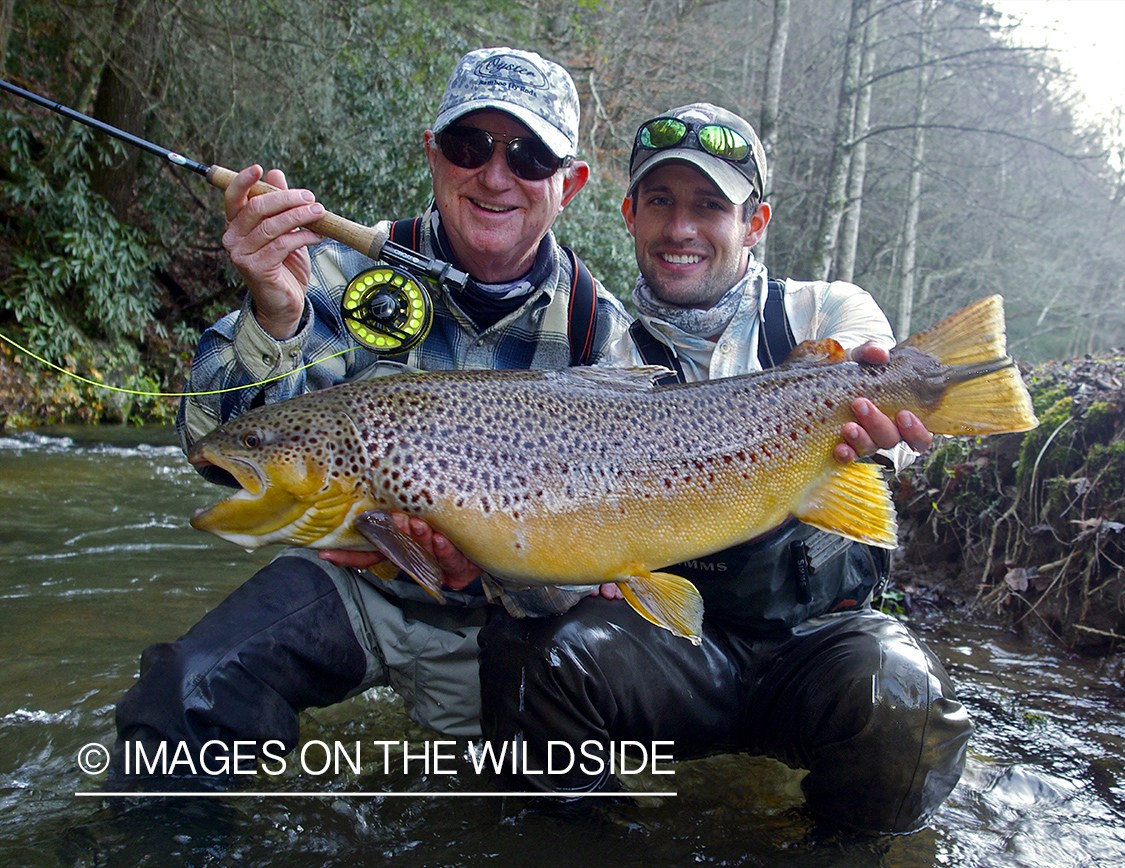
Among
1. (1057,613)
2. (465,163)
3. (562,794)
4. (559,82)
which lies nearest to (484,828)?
(562,794)

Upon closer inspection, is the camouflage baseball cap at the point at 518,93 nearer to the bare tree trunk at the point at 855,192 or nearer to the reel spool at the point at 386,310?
the reel spool at the point at 386,310

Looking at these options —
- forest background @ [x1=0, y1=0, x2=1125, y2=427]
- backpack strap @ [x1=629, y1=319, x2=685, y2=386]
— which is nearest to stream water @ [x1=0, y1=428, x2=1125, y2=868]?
backpack strap @ [x1=629, y1=319, x2=685, y2=386]

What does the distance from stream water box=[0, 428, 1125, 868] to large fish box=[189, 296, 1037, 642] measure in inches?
31.2

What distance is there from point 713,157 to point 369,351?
1649 mm

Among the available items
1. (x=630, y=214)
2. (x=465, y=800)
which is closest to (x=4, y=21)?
(x=630, y=214)

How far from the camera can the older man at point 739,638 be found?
8.52 feet

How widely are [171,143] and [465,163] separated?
10.5 metres

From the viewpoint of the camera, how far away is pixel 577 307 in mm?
3502

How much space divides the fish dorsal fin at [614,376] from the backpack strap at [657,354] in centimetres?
52

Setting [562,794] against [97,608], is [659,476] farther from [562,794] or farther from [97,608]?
[97,608]

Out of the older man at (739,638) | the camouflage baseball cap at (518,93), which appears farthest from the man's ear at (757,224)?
the camouflage baseball cap at (518,93)

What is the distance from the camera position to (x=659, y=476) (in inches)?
101

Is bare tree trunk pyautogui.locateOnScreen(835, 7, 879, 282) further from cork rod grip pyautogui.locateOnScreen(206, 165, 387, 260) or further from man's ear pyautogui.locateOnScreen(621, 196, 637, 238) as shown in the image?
cork rod grip pyautogui.locateOnScreen(206, 165, 387, 260)

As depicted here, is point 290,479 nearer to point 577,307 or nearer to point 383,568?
point 383,568
